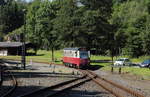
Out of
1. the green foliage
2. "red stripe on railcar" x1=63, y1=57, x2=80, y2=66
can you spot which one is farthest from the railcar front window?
the green foliage

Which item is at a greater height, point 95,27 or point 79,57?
point 95,27

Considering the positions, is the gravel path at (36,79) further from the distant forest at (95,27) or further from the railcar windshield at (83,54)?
the distant forest at (95,27)

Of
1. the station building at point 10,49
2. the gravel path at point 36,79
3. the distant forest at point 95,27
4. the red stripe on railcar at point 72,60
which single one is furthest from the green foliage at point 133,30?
the gravel path at point 36,79

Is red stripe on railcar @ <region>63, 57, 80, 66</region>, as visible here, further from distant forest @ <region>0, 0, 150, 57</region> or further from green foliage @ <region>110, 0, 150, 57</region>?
green foliage @ <region>110, 0, 150, 57</region>

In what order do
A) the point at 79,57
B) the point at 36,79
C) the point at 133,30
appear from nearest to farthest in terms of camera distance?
1. the point at 36,79
2. the point at 79,57
3. the point at 133,30

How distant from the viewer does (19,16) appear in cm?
16250

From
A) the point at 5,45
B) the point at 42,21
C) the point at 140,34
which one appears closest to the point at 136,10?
the point at 140,34

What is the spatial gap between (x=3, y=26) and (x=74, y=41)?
302ft

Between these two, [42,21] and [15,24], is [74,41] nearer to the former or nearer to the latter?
[42,21]

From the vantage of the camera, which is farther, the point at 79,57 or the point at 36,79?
the point at 79,57

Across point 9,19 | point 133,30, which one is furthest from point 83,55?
point 9,19

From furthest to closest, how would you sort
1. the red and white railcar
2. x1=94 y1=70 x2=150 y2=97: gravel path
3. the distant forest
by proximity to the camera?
1. the distant forest
2. the red and white railcar
3. x1=94 y1=70 x2=150 y2=97: gravel path

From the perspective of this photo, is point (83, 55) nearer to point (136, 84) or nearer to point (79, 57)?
point (79, 57)

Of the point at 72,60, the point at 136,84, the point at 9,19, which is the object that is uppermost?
the point at 9,19
